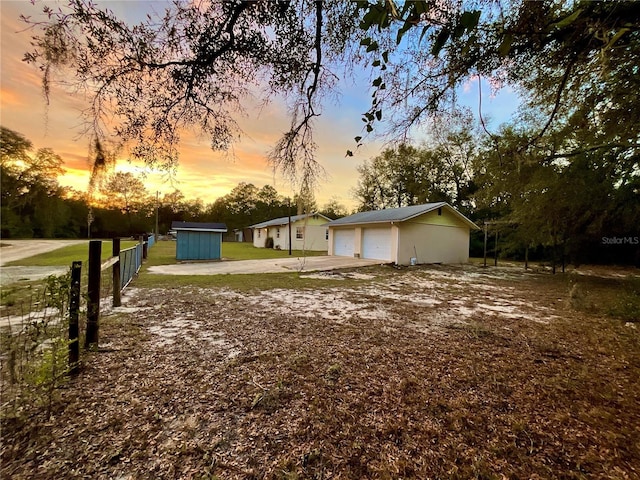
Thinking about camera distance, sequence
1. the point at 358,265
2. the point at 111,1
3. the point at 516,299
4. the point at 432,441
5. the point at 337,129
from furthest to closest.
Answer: the point at 358,265 → the point at 516,299 → the point at 337,129 → the point at 111,1 → the point at 432,441

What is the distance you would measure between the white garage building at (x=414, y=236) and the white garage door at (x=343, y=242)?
64 millimetres

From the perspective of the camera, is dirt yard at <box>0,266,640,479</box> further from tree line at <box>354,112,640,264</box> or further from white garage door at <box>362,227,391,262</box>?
white garage door at <box>362,227,391,262</box>

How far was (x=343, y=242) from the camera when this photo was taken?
64.4 feet

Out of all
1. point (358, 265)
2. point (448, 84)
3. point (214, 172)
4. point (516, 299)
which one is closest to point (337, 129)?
point (448, 84)

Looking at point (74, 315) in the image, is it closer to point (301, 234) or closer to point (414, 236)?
point (414, 236)

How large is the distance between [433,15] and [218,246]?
46.9ft

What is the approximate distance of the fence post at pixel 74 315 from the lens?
2.63m

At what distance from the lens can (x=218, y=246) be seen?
15.4m

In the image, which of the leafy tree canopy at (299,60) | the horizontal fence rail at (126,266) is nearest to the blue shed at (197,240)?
the horizontal fence rail at (126,266)

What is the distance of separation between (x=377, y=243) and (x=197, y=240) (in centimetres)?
964

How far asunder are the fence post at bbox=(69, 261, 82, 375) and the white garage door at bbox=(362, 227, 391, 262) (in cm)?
1394

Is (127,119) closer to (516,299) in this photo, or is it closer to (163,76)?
(163,76)

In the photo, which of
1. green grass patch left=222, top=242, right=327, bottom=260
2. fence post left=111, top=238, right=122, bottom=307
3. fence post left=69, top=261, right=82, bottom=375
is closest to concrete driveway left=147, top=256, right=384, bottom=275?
green grass patch left=222, top=242, right=327, bottom=260

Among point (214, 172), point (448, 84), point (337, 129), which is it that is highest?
point (448, 84)
